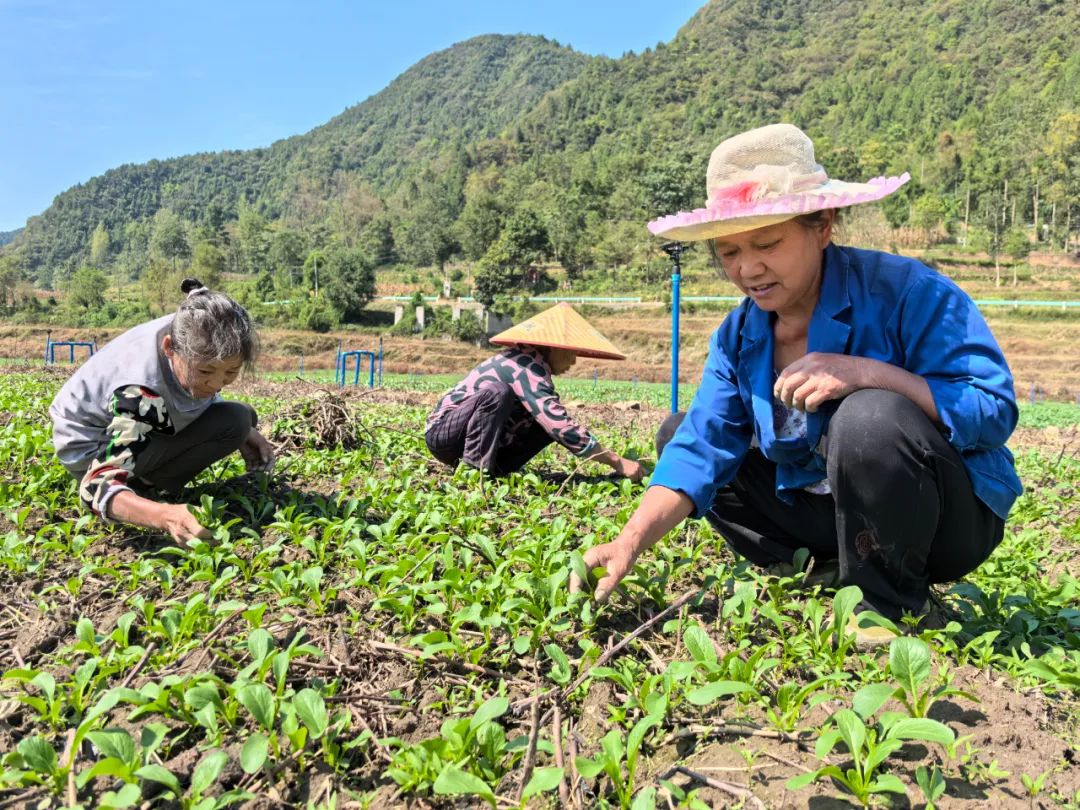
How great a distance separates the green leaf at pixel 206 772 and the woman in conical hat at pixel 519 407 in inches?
94.7

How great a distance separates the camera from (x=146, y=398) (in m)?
2.70

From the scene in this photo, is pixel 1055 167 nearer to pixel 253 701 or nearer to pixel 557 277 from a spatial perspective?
pixel 557 277

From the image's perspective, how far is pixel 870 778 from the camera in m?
1.29

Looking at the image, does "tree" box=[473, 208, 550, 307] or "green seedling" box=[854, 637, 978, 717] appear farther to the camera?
"tree" box=[473, 208, 550, 307]

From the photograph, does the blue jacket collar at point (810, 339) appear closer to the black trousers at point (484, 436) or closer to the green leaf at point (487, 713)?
the green leaf at point (487, 713)

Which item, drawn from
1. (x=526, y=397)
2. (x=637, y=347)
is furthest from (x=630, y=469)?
(x=637, y=347)

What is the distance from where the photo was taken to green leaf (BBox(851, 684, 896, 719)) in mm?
1354

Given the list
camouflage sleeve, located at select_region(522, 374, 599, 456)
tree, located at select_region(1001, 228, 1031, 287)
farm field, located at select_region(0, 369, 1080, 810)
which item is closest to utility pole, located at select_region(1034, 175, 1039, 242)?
tree, located at select_region(1001, 228, 1031, 287)

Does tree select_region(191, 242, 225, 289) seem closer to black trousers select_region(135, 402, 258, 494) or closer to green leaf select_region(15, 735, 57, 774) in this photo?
black trousers select_region(135, 402, 258, 494)

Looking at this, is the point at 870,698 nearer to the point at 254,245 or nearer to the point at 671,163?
the point at 671,163

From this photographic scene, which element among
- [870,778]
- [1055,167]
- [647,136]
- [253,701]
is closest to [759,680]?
[870,778]

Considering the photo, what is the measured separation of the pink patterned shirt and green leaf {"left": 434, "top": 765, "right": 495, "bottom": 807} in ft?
7.84

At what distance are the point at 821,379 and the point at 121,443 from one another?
237 centimetres

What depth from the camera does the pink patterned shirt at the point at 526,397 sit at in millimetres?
3578
